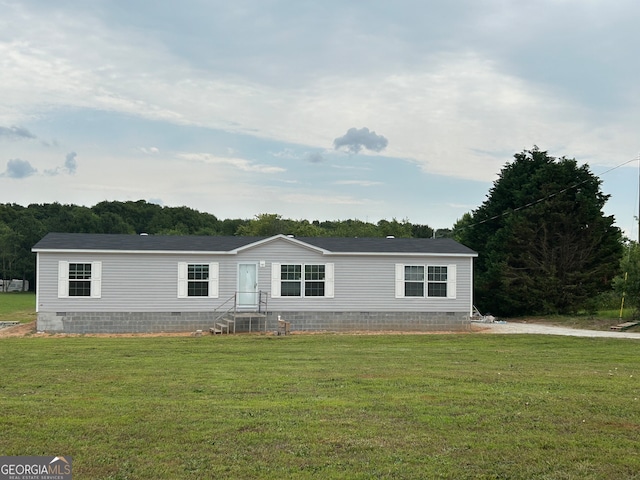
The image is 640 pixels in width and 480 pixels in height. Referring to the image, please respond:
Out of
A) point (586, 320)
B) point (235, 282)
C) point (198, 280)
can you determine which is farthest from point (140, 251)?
point (586, 320)

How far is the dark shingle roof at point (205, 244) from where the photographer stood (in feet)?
70.9

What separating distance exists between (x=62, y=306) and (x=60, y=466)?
1691 centimetres

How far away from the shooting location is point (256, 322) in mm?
22375

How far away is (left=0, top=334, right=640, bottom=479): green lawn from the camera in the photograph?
5734mm

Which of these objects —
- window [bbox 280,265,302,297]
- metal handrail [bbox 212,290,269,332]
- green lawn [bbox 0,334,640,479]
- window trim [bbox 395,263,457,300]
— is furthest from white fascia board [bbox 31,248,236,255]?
green lawn [bbox 0,334,640,479]

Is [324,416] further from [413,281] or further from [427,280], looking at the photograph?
[427,280]

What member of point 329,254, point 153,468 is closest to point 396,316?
point 329,254

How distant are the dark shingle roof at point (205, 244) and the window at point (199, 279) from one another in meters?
0.62

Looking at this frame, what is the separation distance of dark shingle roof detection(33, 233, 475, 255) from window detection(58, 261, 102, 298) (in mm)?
635

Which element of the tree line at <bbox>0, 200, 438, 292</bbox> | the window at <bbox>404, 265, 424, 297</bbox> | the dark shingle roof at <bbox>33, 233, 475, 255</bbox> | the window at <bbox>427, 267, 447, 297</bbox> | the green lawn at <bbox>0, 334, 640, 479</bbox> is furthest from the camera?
the tree line at <bbox>0, 200, 438, 292</bbox>

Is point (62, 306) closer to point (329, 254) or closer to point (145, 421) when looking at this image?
point (329, 254)
